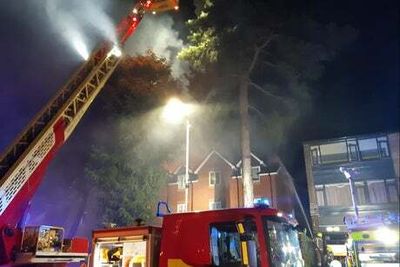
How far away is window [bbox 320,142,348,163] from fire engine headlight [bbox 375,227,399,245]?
1985 centimetres

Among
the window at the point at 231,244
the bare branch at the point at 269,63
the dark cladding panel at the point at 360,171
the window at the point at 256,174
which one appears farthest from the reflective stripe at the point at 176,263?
the window at the point at 256,174

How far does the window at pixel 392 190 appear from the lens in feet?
75.0

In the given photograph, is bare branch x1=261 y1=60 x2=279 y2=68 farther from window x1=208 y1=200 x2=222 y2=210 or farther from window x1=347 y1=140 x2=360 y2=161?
window x1=208 y1=200 x2=222 y2=210

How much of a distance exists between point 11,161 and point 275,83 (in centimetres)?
1556

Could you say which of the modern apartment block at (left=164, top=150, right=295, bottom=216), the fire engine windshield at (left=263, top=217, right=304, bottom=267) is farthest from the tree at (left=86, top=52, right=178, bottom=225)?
the fire engine windshield at (left=263, top=217, right=304, bottom=267)

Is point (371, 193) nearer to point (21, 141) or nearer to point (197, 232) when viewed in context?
point (197, 232)

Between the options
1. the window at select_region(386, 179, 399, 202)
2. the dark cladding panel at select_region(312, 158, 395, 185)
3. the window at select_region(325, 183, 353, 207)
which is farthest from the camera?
Result: the window at select_region(325, 183, 353, 207)

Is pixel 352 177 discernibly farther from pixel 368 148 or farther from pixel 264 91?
pixel 264 91

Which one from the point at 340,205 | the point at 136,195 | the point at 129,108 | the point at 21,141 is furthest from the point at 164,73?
the point at 21,141

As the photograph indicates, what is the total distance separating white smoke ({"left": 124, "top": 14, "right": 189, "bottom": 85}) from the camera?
2184cm

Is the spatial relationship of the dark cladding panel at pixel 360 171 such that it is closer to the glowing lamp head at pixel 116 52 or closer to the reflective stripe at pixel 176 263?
the glowing lamp head at pixel 116 52

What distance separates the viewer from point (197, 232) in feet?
19.2

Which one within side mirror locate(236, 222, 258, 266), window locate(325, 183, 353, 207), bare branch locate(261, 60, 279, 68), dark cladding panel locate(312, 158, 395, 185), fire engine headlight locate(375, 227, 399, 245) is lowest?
side mirror locate(236, 222, 258, 266)

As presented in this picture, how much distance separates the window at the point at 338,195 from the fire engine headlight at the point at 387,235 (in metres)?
18.8
